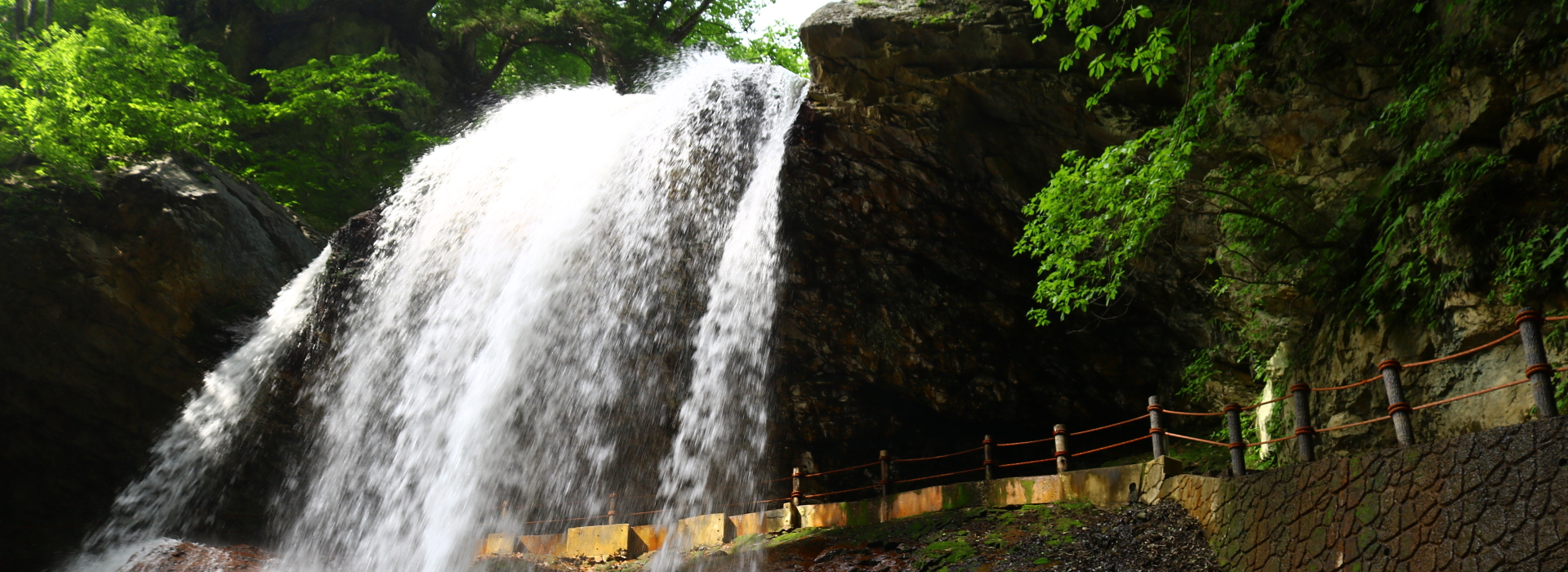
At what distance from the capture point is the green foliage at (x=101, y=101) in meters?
14.7

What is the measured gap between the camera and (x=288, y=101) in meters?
20.9

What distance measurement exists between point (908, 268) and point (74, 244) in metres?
15.4

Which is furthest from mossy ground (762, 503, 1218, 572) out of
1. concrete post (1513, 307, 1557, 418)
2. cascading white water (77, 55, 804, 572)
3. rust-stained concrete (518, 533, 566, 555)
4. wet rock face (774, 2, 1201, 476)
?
cascading white water (77, 55, 804, 572)

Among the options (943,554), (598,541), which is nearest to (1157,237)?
→ (943,554)

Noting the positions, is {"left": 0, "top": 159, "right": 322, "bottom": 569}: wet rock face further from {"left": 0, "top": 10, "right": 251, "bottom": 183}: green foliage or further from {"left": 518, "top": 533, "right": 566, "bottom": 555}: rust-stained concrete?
{"left": 518, "top": 533, "right": 566, "bottom": 555}: rust-stained concrete

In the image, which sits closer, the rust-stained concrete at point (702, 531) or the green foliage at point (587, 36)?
the rust-stained concrete at point (702, 531)

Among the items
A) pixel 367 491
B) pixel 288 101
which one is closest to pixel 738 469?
pixel 367 491

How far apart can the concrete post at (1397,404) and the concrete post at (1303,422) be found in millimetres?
739

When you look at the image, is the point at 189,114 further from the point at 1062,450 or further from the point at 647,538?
the point at 1062,450

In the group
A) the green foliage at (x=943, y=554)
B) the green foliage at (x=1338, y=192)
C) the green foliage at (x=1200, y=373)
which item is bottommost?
the green foliage at (x=943, y=554)

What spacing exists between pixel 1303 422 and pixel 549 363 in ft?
40.1

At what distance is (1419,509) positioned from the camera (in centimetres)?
455

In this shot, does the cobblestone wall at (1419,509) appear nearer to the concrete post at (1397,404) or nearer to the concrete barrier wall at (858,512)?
the concrete post at (1397,404)

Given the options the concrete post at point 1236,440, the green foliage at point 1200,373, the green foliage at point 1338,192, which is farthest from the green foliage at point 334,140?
the concrete post at point 1236,440
